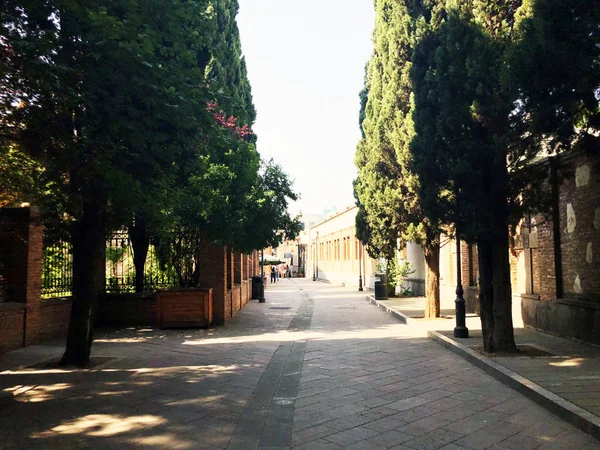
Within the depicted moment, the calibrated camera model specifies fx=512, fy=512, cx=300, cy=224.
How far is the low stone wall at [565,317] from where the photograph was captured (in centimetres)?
920

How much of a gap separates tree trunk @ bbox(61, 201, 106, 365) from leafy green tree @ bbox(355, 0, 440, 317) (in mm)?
7976

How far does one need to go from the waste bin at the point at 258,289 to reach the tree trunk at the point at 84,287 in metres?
14.8

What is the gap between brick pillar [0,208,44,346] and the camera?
1009 cm

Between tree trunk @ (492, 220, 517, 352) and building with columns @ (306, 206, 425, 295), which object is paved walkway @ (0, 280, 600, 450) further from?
building with columns @ (306, 206, 425, 295)

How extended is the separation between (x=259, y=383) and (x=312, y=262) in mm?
52614

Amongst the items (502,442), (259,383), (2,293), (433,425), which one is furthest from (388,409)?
(2,293)

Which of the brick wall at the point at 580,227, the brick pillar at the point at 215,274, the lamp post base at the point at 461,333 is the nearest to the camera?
the brick wall at the point at 580,227

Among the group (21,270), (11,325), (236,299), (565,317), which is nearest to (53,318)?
(21,270)

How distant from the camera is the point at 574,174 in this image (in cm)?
1009

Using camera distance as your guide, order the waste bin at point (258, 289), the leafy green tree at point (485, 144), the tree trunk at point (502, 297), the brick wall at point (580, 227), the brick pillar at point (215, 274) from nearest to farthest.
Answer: the leafy green tree at point (485, 144) → the tree trunk at point (502, 297) → the brick wall at point (580, 227) → the brick pillar at point (215, 274) → the waste bin at point (258, 289)

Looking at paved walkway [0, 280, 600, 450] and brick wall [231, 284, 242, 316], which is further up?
brick wall [231, 284, 242, 316]

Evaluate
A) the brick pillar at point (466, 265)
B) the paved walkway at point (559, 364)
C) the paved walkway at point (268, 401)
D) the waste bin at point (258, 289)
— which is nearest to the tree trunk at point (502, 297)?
the paved walkway at point (559, 364)

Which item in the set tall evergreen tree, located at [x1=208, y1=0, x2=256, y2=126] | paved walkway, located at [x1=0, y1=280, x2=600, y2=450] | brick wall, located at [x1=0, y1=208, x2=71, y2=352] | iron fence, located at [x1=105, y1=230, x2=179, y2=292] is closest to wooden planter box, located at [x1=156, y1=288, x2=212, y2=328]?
iron fence, located at [x1=105, y1=230, x2=179, y2=292]

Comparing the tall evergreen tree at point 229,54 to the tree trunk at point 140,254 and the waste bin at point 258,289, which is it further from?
the waste bin at point 258,289
